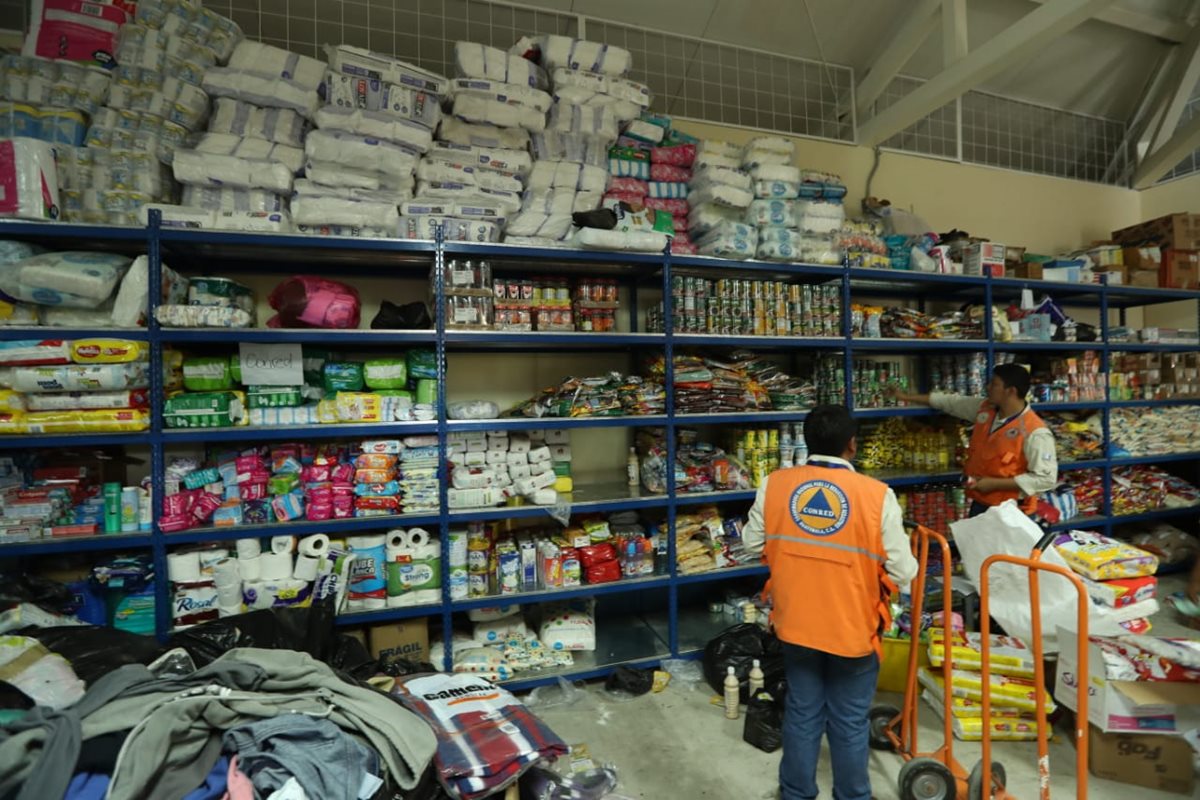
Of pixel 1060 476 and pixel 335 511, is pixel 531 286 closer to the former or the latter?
pixel 335 511

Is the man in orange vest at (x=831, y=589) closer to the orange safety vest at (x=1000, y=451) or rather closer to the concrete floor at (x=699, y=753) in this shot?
the concrete floor at (x=699, y=753)

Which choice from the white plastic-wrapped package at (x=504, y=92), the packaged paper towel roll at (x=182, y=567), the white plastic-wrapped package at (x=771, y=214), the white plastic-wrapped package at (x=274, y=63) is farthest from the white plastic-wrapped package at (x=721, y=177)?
the packaged paper towel roll at (x=182, y=567)

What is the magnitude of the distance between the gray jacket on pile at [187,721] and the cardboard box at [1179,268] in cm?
700

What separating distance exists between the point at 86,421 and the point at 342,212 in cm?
156

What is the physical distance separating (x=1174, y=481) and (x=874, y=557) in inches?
216

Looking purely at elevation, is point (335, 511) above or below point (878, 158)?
below

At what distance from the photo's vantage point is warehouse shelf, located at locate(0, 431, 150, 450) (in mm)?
2396

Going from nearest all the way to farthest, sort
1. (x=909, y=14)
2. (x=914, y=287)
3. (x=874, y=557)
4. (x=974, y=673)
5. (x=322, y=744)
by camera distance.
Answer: (x=322, y=744) < (x=874, y=557) < (x=974, y=673) < (x=909, y=14) < (x=914, y=287)

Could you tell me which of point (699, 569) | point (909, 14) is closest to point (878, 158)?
point (909, 14)

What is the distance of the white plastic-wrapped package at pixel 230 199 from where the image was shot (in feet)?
9.02

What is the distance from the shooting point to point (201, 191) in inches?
108

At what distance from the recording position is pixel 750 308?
361 cm

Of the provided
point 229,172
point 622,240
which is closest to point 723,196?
point 622,240

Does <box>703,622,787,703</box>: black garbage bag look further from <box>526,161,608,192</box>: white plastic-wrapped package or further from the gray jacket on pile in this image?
<box>526,161,608,192</box>: white plastic-wrapped package
